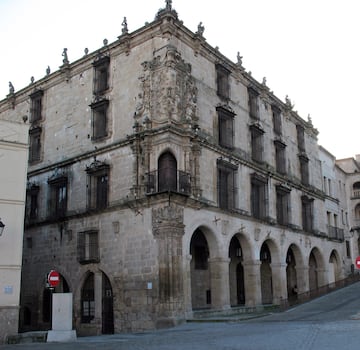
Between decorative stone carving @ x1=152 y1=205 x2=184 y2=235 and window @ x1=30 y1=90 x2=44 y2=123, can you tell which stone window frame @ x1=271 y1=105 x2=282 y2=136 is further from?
window @ x1=30 y1=90 x2=44 y2=123

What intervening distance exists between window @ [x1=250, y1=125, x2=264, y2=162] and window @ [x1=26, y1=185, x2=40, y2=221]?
13732 mm

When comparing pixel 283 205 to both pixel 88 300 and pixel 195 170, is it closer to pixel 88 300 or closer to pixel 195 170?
pixel 195 170

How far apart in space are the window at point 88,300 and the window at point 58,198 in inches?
172

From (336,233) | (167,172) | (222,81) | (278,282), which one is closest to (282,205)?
(278,282)

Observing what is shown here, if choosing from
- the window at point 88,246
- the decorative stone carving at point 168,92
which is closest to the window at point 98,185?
the window at point 88,246

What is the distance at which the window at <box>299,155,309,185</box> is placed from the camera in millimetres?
40175

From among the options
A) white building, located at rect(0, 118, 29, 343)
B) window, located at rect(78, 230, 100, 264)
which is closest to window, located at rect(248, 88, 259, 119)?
→ window, located at rect(78, 230, 100, 264)

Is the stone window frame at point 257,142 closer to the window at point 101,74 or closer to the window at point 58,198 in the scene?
the window at point 101,74

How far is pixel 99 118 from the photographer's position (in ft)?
98.6

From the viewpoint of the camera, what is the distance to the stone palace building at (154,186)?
82.0ft

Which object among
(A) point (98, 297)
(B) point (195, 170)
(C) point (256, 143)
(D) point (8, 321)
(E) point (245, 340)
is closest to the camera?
(E) point (245, 340)

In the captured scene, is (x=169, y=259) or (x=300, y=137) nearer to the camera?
(x=169, y=259)

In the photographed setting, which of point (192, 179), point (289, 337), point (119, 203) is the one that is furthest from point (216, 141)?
point (289, 337)

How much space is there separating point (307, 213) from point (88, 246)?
18.5 metres
